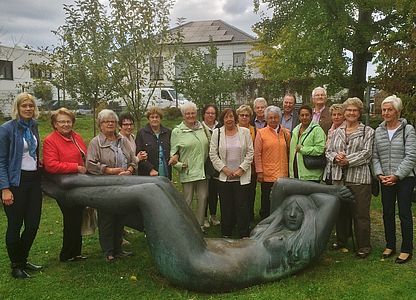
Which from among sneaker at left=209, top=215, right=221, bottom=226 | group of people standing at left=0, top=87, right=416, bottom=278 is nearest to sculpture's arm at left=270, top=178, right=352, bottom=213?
group of people standing at left=0, top=87, right=416, bottom=278

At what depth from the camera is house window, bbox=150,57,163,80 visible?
11.6 meters

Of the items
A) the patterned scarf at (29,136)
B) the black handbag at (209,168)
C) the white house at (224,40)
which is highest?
the white house at (224,40)

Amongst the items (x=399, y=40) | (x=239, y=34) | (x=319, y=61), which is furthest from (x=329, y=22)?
(x=239, y=34)

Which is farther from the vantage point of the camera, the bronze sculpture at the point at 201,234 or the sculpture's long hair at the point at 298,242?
the sculpture's long hair at the point at 298,242

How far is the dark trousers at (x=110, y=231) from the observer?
580 cm

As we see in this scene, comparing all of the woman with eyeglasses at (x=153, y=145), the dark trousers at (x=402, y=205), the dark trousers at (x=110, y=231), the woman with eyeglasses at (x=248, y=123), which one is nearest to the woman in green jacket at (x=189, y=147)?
the woman with eyeglasses at (x=153, y=145)

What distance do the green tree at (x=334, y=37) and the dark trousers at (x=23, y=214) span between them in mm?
12423

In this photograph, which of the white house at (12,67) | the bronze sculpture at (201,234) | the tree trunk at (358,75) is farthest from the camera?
the white house at (12,67)

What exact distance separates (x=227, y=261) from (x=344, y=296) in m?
1.27

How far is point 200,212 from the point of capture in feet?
22.3

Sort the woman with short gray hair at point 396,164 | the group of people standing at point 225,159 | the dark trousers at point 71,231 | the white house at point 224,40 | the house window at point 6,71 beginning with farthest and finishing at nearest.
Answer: the white house at point 224,40 → the house window at point 6,71 → the dark trousers at point 71,231 → the woman with short gray hair at point 396,164 → the group of people standing at point 225,159

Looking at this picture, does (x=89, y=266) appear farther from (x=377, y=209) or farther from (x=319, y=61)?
(x=319, y=61)

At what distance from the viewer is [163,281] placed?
530 centimetres

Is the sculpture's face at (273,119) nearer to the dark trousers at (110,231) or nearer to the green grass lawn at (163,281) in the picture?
the green grass lawn at (163,281)
